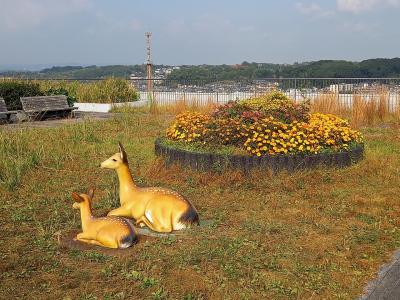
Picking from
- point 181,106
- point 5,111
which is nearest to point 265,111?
point 181,106

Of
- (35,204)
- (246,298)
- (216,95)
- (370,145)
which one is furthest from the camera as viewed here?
(216,95)

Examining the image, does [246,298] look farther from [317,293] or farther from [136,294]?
[136,294]

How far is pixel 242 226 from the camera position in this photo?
5754 millimetres

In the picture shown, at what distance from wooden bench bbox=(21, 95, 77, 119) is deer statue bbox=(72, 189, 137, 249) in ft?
40.0

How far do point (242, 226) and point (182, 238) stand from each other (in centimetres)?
76

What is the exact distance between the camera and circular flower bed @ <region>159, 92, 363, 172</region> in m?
8.40

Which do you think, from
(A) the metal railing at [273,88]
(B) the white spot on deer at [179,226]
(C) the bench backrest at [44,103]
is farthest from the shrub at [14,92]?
(B) the white spot on deer at [179,226]

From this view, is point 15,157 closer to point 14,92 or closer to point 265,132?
point 265,132

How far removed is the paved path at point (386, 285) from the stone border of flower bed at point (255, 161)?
3472 millimetres

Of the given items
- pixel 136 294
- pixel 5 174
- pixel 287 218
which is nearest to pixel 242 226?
pixel 287 218

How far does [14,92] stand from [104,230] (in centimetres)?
1423

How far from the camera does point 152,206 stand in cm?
554

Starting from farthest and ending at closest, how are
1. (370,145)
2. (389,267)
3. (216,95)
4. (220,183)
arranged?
(216,95), (370,145), (220,183), (389,267)

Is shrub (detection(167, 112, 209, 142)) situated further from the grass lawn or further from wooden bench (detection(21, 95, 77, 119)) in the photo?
wooden bench (detection(21, 95, 77, 119))
